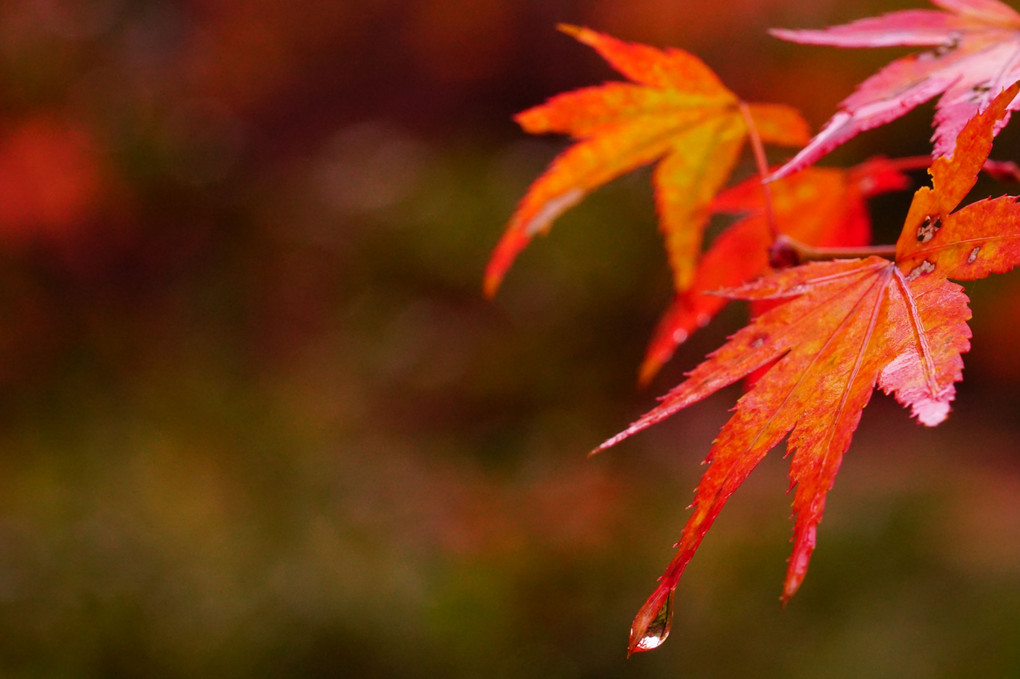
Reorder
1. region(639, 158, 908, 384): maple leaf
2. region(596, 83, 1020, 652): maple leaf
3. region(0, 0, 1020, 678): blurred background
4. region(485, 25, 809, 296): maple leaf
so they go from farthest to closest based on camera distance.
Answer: region(0, 0, 1020, 678): blurred background, region(639, 158, 908, 384): maple leaf, region(485, 25, 809, 296): maple leaf, region(596, 83, 1020, 652): maple leaf

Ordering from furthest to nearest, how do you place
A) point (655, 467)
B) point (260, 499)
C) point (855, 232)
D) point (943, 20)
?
point (655, 467) < point (260, 499) < point (855, 232) < point (943, 20)

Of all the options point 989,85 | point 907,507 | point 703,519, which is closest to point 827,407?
point 703,519

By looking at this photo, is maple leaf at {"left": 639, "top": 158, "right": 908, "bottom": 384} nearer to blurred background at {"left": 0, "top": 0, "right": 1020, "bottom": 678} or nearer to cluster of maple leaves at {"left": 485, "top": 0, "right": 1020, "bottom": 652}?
cluster of maple leaves at {"left": 485, "top": 0, "right": 1020, "bottom": 652}

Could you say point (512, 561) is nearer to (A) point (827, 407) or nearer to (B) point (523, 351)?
(B) point (523, 351)

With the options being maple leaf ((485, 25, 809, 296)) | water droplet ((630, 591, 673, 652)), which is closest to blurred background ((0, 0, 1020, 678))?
maple leaf ((485, 25, 809, 296))

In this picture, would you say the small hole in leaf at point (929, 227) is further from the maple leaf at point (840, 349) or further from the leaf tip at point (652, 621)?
the leaf tip at point (652, 621)

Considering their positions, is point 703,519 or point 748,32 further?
point 748,32

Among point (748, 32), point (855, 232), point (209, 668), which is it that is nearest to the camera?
point (855, 232)

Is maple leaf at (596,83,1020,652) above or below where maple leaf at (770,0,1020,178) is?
below
